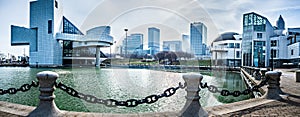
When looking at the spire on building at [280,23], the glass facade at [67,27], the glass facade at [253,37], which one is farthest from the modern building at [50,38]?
the spire on building at [280,23]

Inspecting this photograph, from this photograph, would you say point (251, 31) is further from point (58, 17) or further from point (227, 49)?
point (58, 17)

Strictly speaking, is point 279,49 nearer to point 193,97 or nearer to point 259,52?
point 259,52

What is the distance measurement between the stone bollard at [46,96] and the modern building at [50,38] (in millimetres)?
52190

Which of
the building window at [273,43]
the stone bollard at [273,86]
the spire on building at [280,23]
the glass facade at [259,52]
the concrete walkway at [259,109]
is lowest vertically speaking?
the concrete walkway at [259,109]

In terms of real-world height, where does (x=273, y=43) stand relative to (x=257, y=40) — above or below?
below

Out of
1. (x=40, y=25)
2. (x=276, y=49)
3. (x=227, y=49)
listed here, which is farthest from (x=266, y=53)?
(x=40, y=25)

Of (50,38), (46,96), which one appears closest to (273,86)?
(46,96)

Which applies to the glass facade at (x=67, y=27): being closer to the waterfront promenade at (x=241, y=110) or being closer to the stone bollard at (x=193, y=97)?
the waterfront promenade at (x=241, y=110)

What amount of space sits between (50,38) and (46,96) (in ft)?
194

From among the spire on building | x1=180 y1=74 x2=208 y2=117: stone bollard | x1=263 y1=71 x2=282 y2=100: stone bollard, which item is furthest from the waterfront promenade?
the spire on building

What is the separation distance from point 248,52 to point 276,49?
212 inches

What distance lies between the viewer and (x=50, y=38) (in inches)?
2247

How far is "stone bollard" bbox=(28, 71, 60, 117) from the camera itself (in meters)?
3.56

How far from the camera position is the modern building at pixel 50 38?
57344mm
